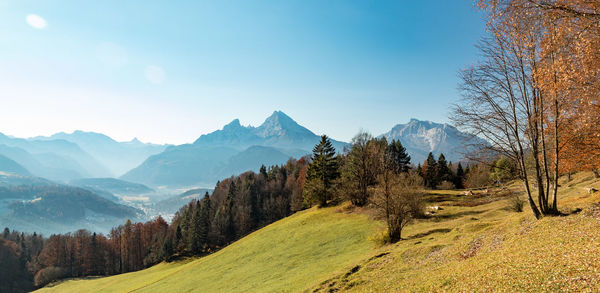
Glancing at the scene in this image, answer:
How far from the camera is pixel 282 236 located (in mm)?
42781

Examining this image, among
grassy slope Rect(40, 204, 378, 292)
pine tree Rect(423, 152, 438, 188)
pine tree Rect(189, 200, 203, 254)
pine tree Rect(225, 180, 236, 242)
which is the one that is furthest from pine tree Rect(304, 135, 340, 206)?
pine tree Rect(225, 180, 236, 242)

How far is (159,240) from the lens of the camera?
3930 inches

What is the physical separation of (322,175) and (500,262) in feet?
157

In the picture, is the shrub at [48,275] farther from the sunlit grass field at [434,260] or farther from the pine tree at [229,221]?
the sunlit grass field at [434,260]

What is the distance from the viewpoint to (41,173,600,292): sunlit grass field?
11016 mm

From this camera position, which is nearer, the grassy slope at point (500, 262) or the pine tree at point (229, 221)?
the grassy slope at point (500, 262)

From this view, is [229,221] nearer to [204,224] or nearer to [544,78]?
[204,224]

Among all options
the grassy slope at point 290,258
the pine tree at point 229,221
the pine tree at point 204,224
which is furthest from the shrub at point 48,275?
the grassy slope at point 290,258

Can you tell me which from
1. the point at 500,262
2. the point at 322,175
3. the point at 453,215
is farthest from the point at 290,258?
the point at 322,175

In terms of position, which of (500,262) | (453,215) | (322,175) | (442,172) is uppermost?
(322,175)

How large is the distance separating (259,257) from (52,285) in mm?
91607

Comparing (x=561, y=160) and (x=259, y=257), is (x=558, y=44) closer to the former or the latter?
(x=561, y=160)

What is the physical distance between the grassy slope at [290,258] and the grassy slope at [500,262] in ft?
16.4

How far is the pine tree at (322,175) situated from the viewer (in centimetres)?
5931
